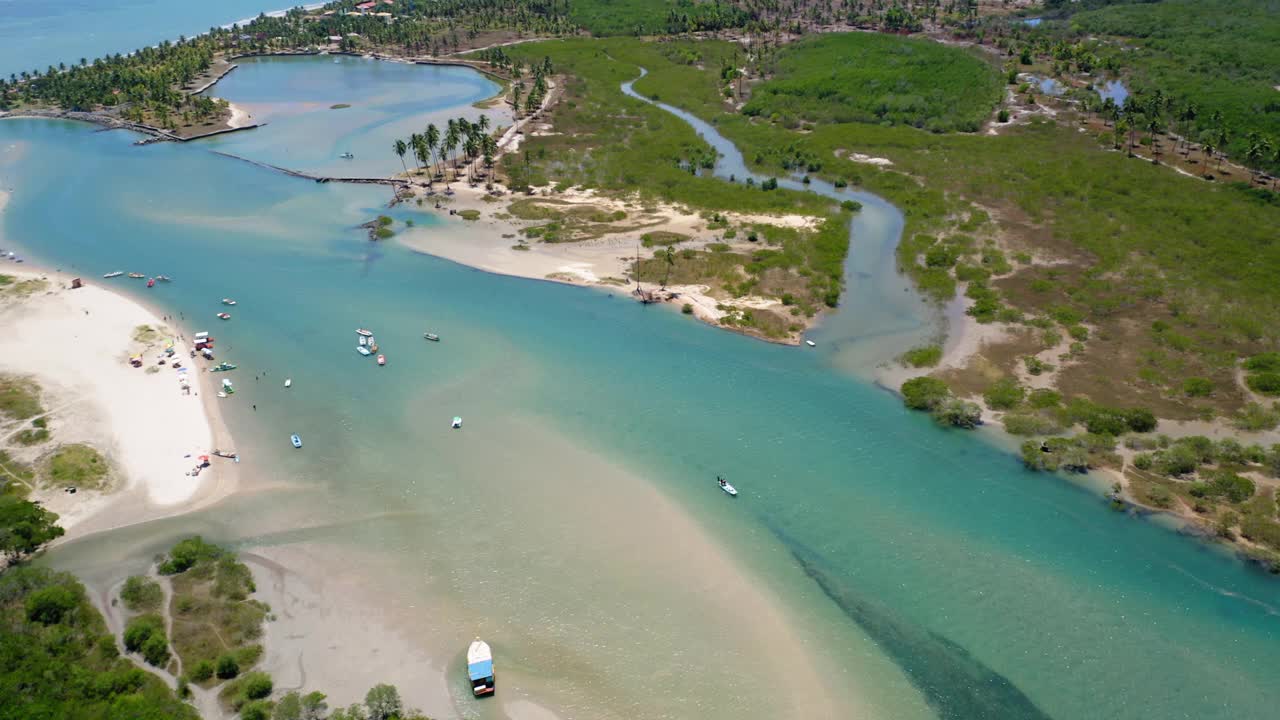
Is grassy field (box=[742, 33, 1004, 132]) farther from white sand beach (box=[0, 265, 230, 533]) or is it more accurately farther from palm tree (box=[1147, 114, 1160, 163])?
white sand beach (box=[0, 265, 230, 533])

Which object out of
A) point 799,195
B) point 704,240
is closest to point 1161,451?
point 704,240

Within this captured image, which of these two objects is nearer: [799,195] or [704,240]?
[704,240]

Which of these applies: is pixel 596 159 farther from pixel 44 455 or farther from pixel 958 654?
pixel 958 654

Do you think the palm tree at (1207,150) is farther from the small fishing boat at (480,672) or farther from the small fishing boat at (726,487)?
the small fishing boat at (480,672)

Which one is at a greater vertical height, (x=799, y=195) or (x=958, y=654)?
(x=799, y=195)

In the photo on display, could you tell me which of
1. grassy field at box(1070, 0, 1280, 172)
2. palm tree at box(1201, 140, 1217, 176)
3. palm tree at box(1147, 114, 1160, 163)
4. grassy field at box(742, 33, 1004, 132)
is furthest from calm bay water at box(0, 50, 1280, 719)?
grassy field at box(1070, 0, 1280, 172)
